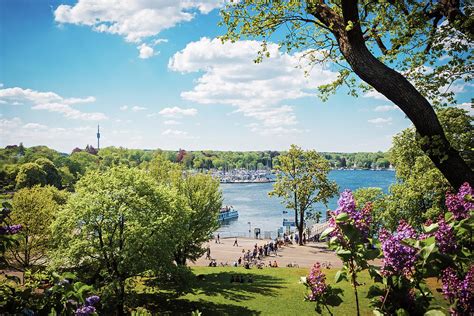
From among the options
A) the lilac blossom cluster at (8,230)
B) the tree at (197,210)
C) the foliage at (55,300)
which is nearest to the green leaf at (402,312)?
the foliage at (55,300)

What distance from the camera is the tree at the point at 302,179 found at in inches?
1624

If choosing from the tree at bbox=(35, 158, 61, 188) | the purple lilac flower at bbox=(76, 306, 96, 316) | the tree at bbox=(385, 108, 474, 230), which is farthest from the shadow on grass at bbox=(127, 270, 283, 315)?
the tree at bbox=(35, 158, 61, 188)

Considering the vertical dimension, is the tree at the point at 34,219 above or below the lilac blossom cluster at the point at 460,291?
below

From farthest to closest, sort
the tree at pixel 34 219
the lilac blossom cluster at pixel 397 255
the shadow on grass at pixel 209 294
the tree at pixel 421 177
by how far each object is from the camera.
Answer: the tree at pixel 34 219, the tree at pixel 421 177, the shadow on grass at pixel 209 294, the lilac blossom cluster at pixel 397 255

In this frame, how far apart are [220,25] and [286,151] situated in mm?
36283

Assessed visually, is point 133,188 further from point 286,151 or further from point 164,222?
point 286,151

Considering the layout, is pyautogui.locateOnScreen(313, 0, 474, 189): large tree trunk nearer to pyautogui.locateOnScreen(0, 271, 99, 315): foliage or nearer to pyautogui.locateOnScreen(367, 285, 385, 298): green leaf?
pyautogui.locateOnScreen(367, 285, 385, 298): green leaf

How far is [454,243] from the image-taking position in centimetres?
320

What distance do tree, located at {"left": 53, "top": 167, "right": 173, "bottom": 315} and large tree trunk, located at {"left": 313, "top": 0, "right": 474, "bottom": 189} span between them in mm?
14226

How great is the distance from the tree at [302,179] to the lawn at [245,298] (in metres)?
13.8

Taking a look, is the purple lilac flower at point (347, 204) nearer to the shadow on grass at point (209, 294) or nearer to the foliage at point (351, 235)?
the foliage at point (351, 235)

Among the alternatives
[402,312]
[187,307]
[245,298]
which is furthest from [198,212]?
[402,312]

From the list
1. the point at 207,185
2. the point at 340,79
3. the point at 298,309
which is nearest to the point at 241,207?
the point at 207,185

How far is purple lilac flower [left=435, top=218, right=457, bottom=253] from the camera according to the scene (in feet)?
10.4
